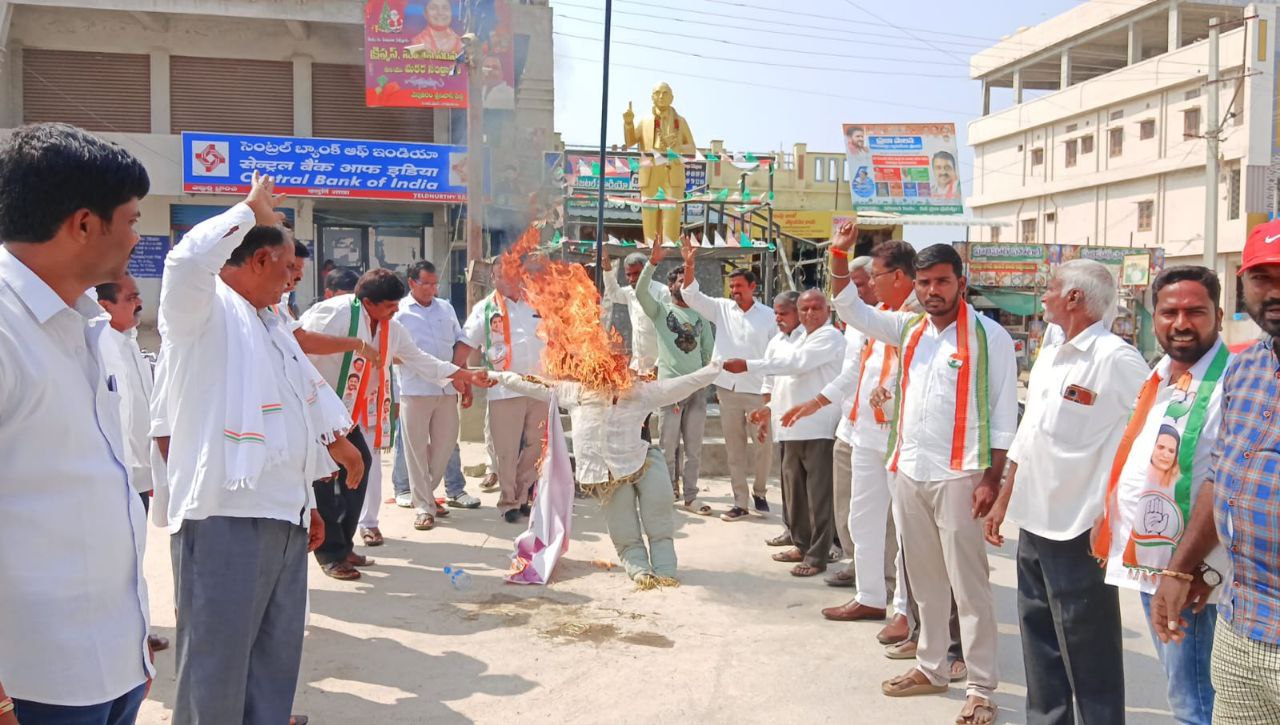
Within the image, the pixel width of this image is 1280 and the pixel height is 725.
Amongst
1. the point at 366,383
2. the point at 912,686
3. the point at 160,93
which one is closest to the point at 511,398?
the point at 366,383

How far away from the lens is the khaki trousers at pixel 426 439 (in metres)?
7.52

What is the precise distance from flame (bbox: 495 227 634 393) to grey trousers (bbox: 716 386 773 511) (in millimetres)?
1981

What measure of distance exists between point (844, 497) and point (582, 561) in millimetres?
2020

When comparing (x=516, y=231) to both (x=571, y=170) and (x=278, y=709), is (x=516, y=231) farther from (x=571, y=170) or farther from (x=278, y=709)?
(x=278, y=709)

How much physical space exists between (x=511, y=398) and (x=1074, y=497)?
511cm

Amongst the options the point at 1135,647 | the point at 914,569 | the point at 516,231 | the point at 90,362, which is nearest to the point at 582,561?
the point at 914,569

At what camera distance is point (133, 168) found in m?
1.99

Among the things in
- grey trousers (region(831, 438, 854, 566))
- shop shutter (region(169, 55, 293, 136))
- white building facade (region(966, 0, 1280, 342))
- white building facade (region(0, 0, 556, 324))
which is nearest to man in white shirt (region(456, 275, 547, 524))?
grey trousers (region(831, 438, 854, 566))

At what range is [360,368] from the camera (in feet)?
20.5

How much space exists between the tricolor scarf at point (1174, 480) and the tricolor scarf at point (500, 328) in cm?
565

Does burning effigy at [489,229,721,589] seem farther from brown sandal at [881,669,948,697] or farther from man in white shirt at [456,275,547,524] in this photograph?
brown sandal at [881,669,948,697]

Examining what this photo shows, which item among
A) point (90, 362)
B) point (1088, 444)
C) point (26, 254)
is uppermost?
point (26, 254)

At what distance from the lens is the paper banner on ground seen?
6.13 metres

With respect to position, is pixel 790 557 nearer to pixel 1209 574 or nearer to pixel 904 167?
pixel 1209 574
